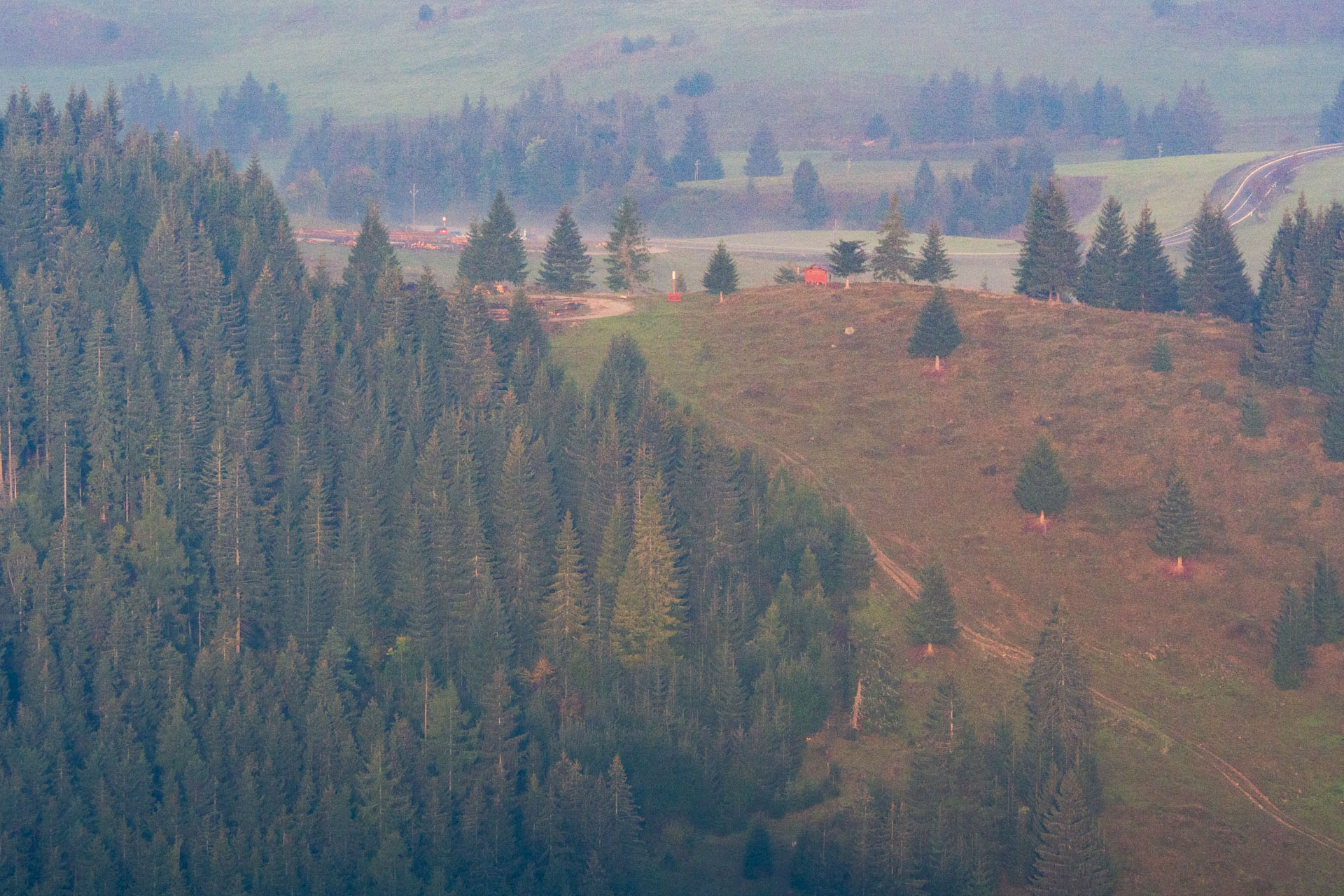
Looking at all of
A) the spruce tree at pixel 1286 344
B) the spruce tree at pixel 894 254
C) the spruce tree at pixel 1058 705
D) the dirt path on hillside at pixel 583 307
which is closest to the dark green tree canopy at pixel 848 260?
the spruce tree at pixel 894 254

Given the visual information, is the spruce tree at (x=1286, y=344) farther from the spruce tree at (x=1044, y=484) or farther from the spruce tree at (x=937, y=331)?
the spruce tree at (x=937, y=331)

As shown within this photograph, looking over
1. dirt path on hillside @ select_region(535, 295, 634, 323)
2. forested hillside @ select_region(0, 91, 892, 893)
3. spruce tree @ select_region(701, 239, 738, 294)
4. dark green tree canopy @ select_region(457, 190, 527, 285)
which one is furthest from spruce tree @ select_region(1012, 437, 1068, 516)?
dark green tree canopy @ select_region(457, 190, 527, 285)

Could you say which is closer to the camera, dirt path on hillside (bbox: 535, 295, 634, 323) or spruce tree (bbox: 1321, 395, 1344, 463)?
spruce tree (bbox: 1321, 395, 1344, 463)

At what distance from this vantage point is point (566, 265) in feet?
461

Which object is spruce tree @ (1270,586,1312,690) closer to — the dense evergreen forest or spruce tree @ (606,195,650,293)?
the dense evergreen forest

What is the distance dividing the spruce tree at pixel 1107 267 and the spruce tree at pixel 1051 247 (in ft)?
3.92

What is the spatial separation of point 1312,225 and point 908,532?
39622 millimetres

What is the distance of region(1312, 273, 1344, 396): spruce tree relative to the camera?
329 feet

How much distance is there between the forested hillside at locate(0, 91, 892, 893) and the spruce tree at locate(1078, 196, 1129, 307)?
1382 inches

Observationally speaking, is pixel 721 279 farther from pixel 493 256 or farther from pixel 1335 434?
pixel 1335 434

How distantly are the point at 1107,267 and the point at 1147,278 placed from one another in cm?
370

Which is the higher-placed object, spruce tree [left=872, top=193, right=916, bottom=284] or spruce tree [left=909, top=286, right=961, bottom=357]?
spruce tree [left=872, top=193, right=916, bottom=284]

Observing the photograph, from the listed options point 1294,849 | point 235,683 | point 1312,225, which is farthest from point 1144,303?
point 235,683

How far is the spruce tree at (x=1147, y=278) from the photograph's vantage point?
118938 mm
